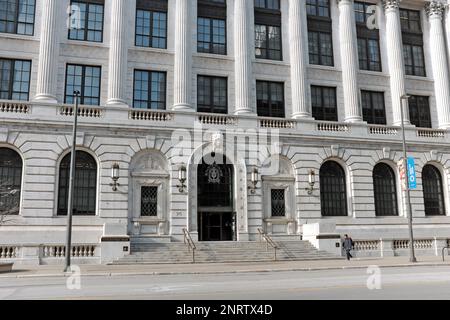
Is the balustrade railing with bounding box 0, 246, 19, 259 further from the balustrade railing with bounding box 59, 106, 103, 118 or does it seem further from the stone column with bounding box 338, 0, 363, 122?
the stone column with bounding box 338, 0, 363, 122

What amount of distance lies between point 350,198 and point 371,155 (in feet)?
13.1

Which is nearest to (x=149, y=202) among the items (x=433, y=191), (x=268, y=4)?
(x=268, y=4)

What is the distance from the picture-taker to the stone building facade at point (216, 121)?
29172mm

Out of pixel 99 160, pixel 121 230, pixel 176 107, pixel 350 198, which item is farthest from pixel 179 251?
pixel 350 198

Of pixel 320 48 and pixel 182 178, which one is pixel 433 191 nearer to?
pixel 320 48

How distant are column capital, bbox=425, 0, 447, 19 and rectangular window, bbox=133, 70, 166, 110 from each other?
83.9 ft

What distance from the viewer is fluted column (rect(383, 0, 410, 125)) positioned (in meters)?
38.1

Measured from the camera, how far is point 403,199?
117ft

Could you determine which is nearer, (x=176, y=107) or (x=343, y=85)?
(x=176, y=107)

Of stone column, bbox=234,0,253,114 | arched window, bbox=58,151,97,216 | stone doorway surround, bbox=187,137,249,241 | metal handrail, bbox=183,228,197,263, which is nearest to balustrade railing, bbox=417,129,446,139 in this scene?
stone column, bbox=234,0,253,114

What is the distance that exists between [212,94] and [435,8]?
22.9 m

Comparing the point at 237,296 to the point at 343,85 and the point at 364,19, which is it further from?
the point at 364,19

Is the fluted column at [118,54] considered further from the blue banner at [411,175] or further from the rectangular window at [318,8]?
the blue banner at [411,175]

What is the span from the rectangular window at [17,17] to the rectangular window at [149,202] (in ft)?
44.7
